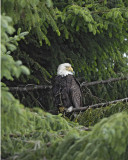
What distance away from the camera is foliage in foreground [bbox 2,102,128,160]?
2.14 m

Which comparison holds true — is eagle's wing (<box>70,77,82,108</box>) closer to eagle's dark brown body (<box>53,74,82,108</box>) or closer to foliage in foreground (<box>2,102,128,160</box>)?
eagle's dark brown body (<box>53,74,82,108</box>)

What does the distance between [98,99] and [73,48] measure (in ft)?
2.88

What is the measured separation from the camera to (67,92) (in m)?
6.37

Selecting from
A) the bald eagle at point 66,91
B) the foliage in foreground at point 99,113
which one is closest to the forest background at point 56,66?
the foliage in foreground at point 99,113

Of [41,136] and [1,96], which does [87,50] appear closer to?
[41,136]

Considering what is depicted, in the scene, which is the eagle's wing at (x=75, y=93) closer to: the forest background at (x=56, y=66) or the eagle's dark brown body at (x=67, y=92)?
the eagle's dark brown body at (x=67, y=92)

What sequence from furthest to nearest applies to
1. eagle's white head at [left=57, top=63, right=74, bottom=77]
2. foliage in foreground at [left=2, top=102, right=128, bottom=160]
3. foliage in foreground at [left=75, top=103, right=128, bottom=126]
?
1. eagle's white head at [left=57, top=63, right=74, bottom=77]
2. foliage in foreground at [left=75, top=103, right=128, bottom=126]
3. foliage in foreground at [left=2, top=102, right=128, bottom=160]

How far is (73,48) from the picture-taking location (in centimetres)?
597

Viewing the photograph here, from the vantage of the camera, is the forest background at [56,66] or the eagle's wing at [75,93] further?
the eagle's wing at [75,93]

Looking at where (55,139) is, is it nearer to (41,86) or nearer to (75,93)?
(41,86)

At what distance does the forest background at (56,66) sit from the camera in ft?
7.23

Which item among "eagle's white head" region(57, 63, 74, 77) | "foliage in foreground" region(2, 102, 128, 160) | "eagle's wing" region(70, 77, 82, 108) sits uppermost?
→ "eagle's white head" region(57, 63, 74, 77)

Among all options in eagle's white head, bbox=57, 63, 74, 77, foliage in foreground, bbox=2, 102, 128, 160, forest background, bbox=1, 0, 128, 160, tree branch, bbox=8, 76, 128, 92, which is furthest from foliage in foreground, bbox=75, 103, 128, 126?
foliage in foreground, bbox=2, 102, 128, 160

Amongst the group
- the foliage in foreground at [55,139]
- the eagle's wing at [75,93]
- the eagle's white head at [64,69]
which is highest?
the eagle's white head at [64,69]
